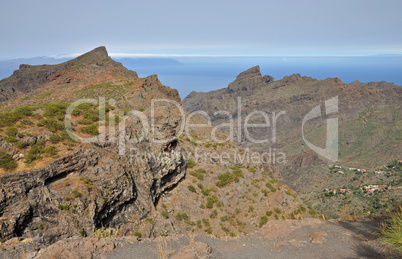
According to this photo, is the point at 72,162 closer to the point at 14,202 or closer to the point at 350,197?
the point at 14,202

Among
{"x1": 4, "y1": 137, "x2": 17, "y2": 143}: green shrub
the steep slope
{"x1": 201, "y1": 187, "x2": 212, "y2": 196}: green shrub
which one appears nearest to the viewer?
the steep slope

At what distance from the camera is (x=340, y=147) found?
407 feet

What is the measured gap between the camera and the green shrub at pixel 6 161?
41.6 feet

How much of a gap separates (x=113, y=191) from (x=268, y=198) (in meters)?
16.0

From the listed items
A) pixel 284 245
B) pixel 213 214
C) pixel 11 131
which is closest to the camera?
pixel 284 245

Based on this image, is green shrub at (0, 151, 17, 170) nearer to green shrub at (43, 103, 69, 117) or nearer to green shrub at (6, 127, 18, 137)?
green shrub at (6, 127, 18, 137)

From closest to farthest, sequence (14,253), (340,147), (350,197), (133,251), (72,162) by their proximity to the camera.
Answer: (14,253), (133,251), (72,162), (350,197), (340,147)

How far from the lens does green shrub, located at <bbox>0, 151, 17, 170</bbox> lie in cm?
1269

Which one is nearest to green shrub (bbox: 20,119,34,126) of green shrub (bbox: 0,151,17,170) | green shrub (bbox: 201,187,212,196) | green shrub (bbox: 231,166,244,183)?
green shrub (bbox: 0,151,17,170)

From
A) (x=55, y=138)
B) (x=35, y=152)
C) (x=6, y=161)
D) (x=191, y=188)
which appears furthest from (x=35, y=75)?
(x=191, y=188)

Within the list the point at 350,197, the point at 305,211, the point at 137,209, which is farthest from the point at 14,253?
the point at 350,197

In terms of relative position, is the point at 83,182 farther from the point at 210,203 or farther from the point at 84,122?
the point at 210,203

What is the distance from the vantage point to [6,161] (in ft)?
42.5

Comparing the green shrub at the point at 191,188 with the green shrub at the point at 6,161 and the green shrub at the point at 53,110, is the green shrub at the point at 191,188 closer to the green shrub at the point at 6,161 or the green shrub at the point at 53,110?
the green shrub at the point at 53,110
